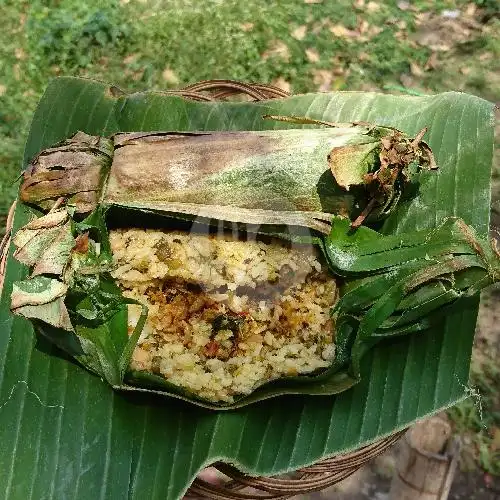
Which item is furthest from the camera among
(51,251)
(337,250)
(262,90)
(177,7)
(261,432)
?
(177,7)

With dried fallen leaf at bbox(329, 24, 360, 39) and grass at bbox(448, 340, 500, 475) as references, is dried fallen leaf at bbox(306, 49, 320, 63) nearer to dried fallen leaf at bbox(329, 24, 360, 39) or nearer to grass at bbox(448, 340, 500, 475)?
dried fallen leaf at bbox(329, 24, 360, 39)

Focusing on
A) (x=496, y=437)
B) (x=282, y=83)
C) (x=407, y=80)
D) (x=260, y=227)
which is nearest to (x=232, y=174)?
(x=260, y=227)

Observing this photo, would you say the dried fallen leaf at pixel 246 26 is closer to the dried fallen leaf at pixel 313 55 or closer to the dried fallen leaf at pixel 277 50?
the dried fallen leaf at pixel 277 50

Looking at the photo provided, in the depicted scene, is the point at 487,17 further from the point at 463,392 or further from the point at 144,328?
the point at 144,328

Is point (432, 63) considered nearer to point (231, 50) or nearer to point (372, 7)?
point (372, 7)

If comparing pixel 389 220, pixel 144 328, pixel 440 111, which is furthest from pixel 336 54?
pixel 144 328

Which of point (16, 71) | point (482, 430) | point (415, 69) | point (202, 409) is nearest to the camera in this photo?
point (202, 409)
